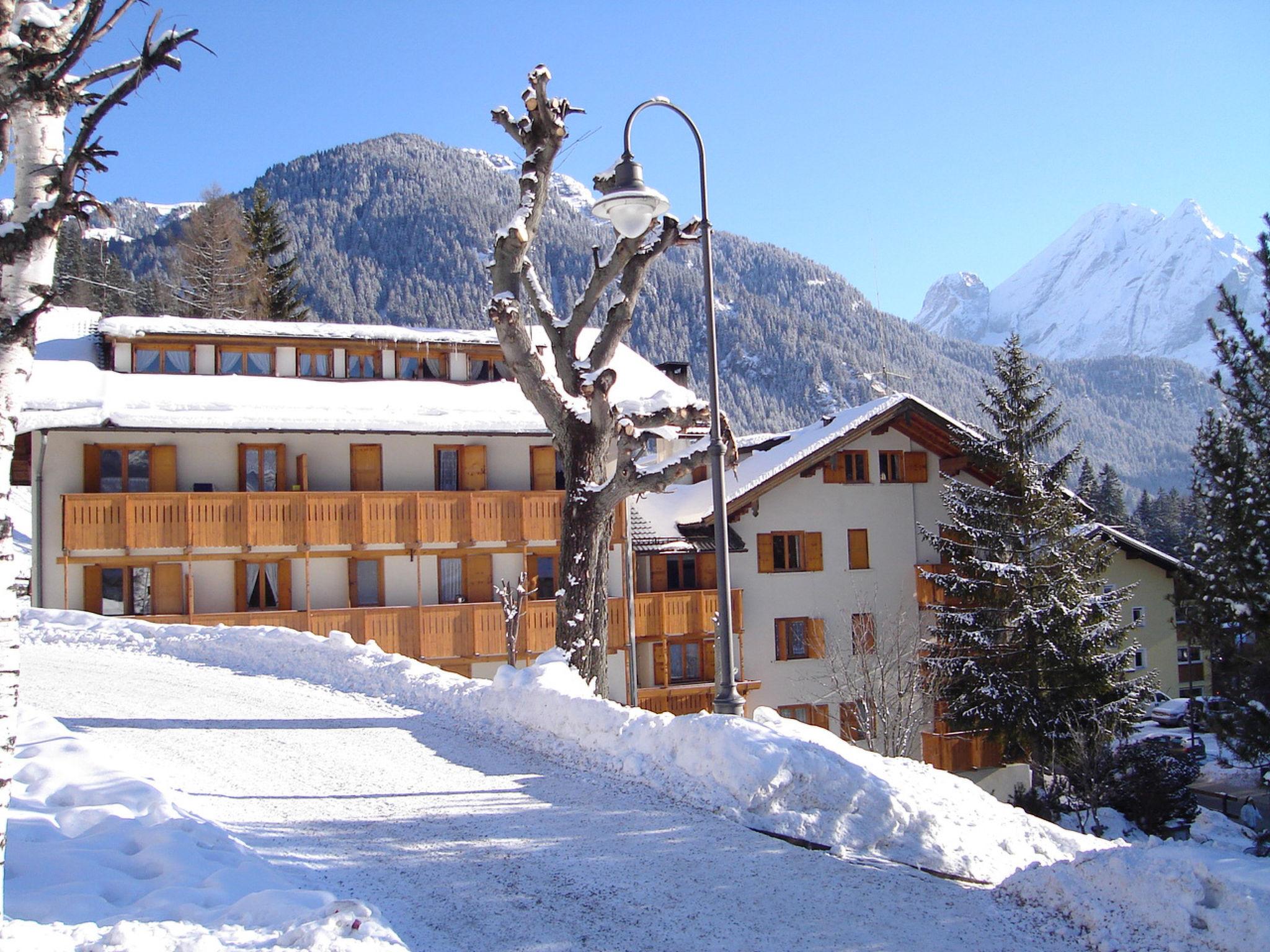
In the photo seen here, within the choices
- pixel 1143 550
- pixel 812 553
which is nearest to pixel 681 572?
pixel 812 553

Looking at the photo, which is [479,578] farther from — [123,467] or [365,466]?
[123,467]

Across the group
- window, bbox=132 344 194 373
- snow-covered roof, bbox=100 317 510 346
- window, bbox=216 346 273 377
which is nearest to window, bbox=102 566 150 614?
window, bbox=132 344 194 373

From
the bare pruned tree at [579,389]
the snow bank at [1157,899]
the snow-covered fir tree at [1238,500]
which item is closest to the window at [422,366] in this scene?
the bare pruned tree at [579,389]

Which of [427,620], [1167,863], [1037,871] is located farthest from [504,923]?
[427,620]

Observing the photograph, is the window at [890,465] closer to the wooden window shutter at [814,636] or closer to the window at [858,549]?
the window at [858,549]

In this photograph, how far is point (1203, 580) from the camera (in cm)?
2645

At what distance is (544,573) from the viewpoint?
30047 millimetres

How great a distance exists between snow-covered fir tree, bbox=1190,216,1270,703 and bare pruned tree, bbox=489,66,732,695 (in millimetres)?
10372

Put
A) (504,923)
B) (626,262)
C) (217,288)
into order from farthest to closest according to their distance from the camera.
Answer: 1. (217,288)
2. (626,262)
3. (504,923)

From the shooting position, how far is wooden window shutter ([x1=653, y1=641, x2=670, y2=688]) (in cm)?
2995

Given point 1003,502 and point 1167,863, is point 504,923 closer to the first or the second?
point 1167,863

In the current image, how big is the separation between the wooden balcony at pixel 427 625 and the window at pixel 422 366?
7.26 metres

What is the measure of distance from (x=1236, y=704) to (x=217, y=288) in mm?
52317

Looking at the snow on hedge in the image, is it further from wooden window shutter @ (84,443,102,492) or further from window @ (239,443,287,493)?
wooden window shutter @ (84,443,102,492)
